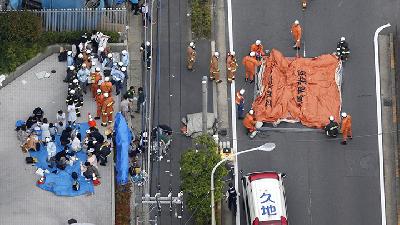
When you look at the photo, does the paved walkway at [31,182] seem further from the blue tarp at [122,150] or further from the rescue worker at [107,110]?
the rescue worker at [107,110]

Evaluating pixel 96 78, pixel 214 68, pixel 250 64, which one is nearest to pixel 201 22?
pixel 214 68

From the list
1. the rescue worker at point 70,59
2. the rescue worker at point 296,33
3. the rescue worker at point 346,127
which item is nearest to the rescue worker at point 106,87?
the rescue worker at point 70,59

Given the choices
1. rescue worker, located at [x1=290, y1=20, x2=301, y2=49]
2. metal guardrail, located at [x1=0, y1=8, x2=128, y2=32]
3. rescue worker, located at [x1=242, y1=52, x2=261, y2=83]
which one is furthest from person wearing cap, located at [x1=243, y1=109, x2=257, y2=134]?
metal guardrail, located at [x1=0, y1=8, x2=128, y2=32]

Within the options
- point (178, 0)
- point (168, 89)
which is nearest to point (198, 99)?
point (168, 89)

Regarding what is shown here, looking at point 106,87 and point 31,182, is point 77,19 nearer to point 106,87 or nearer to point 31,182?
point 106,87

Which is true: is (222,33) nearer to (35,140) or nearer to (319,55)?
(319,55)

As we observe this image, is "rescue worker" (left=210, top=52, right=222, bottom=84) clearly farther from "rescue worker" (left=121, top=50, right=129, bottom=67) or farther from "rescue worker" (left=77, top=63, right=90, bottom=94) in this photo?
"rescue worker" (left=77, top=63, right=90, bottom=94)
